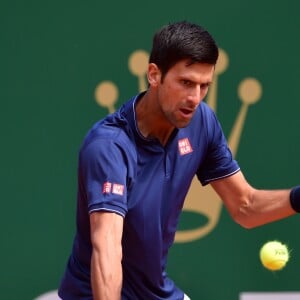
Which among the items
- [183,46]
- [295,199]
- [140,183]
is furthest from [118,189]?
[295,199]

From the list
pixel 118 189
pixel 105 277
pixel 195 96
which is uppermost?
pixel 195 96

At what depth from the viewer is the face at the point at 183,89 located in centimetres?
341

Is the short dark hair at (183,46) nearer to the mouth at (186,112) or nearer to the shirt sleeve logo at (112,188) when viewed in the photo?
the mouth at (186,112)

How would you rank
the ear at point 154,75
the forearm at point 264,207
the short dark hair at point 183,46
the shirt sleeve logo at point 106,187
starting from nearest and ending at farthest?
the shirt sleeve logo at point 106,187
the short dark hair at point 183,46
the ear at point 154,75
the forearm at point 264,207

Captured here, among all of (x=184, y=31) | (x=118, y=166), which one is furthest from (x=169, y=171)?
(x=184, y=31)

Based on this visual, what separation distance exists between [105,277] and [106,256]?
0.22ft

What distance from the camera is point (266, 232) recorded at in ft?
16.4

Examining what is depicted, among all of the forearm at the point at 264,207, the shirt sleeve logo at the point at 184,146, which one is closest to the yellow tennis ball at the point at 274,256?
the forearm at the point at 264,207

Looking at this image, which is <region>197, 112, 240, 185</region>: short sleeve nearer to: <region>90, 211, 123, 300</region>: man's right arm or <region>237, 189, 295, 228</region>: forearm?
<region>237, 189, 295, 228</region>: forearm

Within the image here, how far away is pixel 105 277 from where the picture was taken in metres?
3.18

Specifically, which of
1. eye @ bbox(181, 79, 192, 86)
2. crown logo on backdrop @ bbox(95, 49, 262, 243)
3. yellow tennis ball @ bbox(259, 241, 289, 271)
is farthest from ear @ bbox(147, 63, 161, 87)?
crown logo on backdrop @ bbox(95, 49, 262, 243)

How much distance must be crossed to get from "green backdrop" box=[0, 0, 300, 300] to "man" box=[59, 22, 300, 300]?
1121 millimetres

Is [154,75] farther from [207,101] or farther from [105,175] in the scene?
[207,101]

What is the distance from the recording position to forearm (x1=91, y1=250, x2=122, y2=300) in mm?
3172
